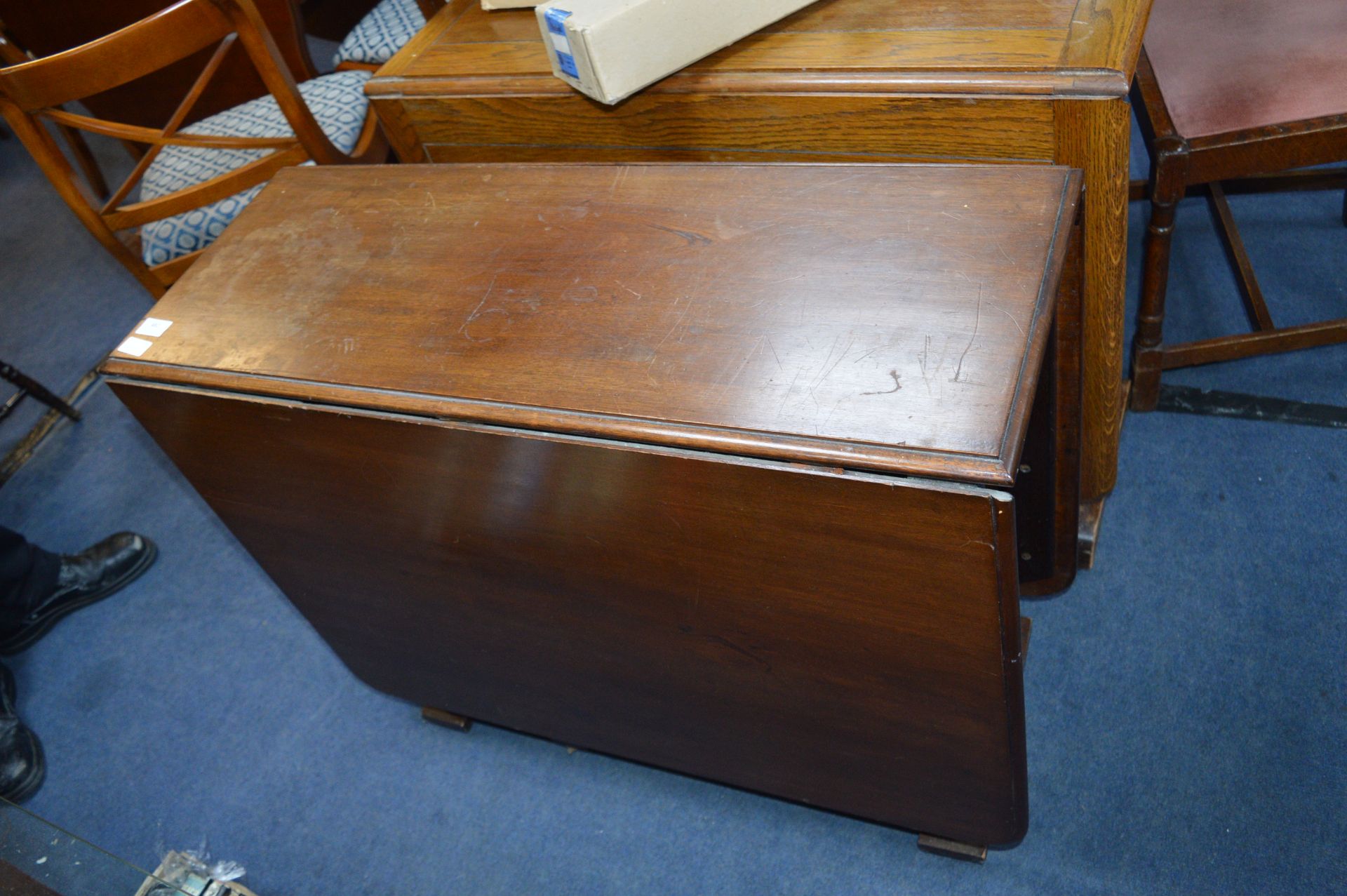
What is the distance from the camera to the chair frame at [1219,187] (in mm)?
1290

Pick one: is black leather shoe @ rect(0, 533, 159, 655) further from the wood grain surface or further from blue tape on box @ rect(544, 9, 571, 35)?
blue tape on box @ rect(544, 9, 571, 35)

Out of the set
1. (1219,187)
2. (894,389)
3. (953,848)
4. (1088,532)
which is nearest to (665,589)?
(894,389)

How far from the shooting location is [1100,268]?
3.86 ft

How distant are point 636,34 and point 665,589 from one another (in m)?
0.62

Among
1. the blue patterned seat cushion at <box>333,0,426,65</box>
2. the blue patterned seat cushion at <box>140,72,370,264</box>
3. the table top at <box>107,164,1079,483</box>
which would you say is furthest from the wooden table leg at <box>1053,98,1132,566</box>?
the blue patterned seat cushion at <box>333,0,426,65</box>

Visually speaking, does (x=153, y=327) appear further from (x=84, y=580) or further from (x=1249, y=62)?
(x=1249, y=62)

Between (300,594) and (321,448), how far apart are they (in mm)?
387

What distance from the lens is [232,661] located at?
1.78 m

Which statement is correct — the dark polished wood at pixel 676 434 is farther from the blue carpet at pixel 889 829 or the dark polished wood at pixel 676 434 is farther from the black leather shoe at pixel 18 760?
the black leather shoe at pixel 18 760

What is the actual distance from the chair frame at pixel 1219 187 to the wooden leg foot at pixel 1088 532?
0.27 meters

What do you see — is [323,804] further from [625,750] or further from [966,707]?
[966,707]

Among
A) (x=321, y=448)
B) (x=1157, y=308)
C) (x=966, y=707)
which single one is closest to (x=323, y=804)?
(x=321, y=448)

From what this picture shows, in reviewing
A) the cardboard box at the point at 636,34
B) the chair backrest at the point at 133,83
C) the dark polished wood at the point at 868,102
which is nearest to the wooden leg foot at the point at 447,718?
the dark polished wood at the point at 868,102

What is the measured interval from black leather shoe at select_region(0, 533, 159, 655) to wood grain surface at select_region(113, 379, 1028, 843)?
70cm
